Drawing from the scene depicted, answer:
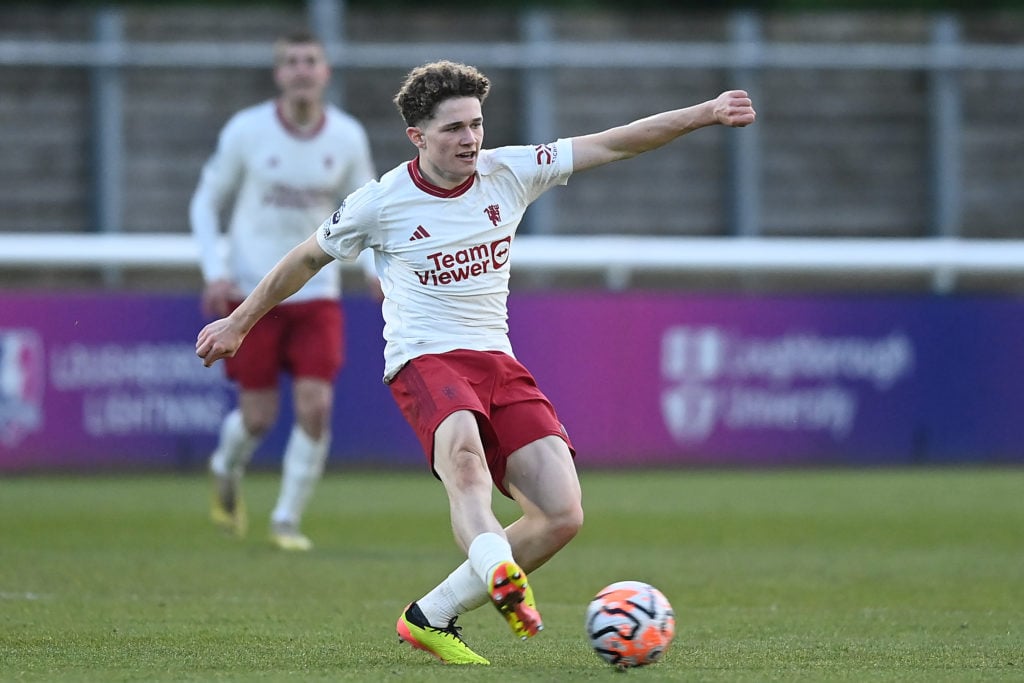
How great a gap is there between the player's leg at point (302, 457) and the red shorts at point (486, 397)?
11.2 ft

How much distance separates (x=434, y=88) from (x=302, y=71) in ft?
11.8

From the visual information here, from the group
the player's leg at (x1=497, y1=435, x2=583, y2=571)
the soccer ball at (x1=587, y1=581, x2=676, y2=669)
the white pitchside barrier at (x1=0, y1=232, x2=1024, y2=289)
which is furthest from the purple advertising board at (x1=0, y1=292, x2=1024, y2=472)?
the soccer ball at (x1=587, y1=581, x2=676, y2=669)

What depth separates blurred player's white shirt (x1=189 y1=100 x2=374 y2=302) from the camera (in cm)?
967

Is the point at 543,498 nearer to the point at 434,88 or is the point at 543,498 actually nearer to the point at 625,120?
the point at 434,88

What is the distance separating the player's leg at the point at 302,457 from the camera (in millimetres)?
9461

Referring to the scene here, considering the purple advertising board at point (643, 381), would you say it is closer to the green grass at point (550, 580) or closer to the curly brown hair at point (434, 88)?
the green grass at point (550, 580)

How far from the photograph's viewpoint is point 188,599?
7.46 m

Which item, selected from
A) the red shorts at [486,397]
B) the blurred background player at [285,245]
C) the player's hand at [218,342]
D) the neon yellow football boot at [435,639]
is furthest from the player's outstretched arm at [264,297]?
the blurred background player at [285,245]

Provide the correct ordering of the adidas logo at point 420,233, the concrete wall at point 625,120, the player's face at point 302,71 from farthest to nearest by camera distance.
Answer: the concrete wall at point 625,120 < the player's face at point 302,71 < the adidas logo at point 420,233

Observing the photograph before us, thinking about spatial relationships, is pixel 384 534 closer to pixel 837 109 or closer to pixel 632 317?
pixel 632 317

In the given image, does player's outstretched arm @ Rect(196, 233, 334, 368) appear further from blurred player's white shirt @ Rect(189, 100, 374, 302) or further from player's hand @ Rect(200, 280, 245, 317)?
blurred player's white shirt @ Rect(189, 100, 374, 302)

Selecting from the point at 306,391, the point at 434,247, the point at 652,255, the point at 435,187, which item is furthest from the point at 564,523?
the point at 652,255

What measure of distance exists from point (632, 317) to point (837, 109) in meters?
6.69

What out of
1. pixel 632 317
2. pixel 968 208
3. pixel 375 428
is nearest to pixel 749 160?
pixel 968 208
